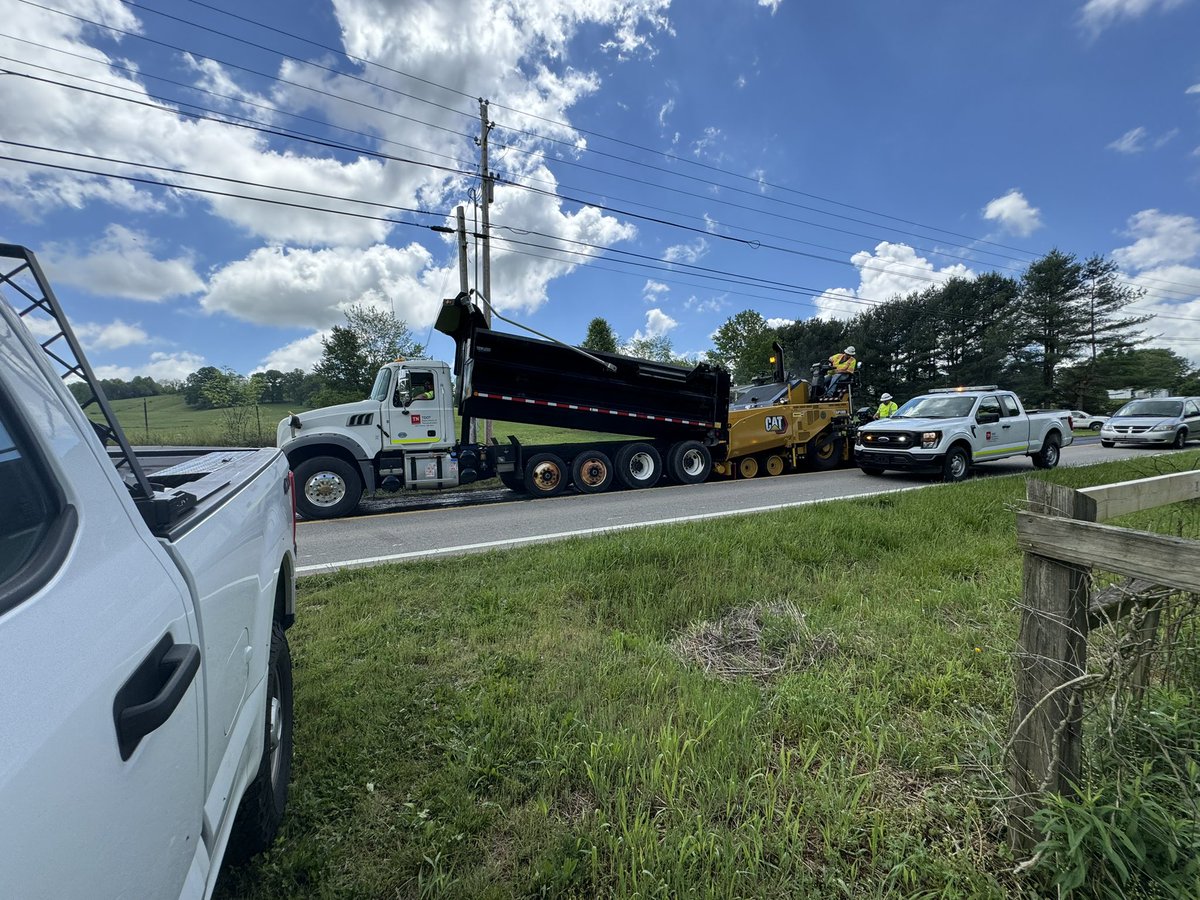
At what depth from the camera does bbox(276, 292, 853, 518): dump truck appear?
938 cm

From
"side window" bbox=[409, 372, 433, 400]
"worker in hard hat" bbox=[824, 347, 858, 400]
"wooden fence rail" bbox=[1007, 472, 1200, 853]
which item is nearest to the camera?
"wooden fence rail" bbox=[1007, 472, 1200, 853]

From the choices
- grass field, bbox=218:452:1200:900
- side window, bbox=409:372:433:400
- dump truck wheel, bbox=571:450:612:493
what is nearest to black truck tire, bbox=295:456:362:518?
side window, bbox=409:372:433:400

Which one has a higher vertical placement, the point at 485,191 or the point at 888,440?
the point at 485,191

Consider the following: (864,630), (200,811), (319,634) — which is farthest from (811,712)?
(319,634)

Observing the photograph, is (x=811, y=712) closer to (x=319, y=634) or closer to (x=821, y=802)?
(x=821, y=802)

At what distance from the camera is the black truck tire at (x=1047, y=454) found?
12.2 metres

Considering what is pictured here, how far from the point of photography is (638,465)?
1170cm

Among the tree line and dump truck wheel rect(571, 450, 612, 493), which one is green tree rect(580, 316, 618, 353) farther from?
dump truck wheel rect(571, 450, 612, 493)

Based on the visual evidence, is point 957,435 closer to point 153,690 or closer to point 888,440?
point 888,440

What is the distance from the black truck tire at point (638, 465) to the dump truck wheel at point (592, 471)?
282 millimetres

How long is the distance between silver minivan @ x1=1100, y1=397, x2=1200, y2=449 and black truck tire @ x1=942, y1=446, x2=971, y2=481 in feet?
37.9

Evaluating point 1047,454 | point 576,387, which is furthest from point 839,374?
point 576,387

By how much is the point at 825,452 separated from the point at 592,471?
6.39m

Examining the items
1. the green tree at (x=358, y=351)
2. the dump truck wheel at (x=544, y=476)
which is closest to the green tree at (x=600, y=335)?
the green tree at (x=358, y=351)
